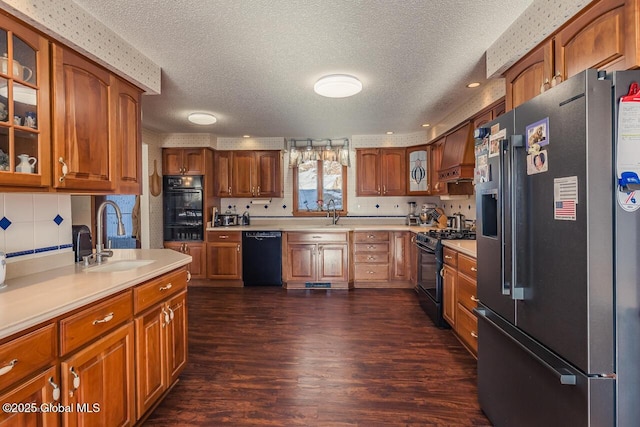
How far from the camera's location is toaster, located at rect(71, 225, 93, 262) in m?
2.07

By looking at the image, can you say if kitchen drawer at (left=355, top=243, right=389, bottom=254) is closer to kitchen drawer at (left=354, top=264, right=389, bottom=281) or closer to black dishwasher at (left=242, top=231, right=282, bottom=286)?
kitchen drawer at (left=354, top=264, right=389, bottom=281)

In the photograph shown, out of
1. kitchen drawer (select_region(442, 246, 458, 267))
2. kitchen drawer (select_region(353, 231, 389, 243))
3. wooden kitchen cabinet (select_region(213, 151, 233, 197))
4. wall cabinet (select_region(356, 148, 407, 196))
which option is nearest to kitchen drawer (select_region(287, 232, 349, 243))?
kitchen drawer (select_region(353, 231, 389, 243))

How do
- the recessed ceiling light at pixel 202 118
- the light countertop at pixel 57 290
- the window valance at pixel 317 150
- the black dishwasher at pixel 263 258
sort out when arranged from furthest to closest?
the window valance at pixel 317 150
the black dishwasher at pixel 263 258
the recessed ceiling light at pixel 202 118
the light countertop at pixel 57 290

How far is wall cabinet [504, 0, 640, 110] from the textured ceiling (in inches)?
13.0

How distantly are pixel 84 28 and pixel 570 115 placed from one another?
7.97 ft

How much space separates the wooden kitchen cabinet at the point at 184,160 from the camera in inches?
194

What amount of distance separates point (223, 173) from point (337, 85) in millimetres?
3178

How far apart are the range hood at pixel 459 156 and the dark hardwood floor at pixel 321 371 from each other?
1641mm

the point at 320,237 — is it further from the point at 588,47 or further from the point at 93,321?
the point at 588,47

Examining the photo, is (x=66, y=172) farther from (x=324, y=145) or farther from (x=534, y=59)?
(x=324, y=145)

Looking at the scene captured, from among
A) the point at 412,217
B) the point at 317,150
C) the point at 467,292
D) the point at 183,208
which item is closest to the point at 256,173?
the point at 317,150

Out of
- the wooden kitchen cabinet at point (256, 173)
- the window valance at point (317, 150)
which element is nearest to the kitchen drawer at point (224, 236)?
the wooden kitchen cabinet at point (256, 173)

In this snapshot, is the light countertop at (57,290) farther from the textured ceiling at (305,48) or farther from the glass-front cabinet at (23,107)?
the textured ceiling at (305,48)

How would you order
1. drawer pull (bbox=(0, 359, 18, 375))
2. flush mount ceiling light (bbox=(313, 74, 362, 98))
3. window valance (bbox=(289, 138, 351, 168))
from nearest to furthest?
drawer pull (bbox=(0, 359, 18, 375)), flush mount ceiling light (bbox=(313, 74, 362, 98)), window valance (bbox=(289, 138, 351, 168))
